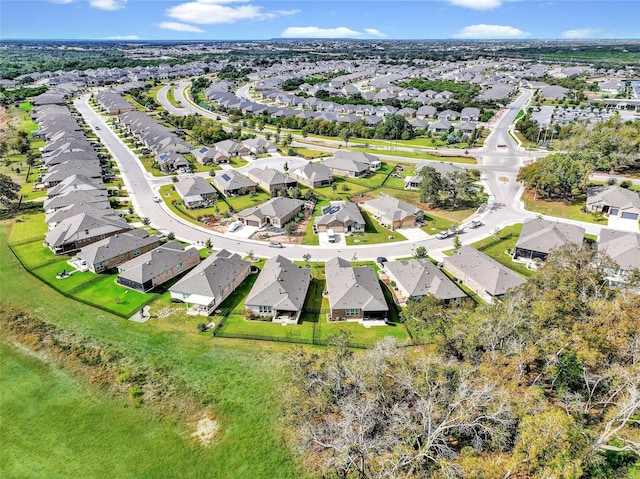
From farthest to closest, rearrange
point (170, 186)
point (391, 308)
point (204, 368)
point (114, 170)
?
point (114, 170), point (170, 186), point (391, 308), point (204, 368)

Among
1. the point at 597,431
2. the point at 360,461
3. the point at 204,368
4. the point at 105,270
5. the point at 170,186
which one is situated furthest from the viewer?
the point at 170,186

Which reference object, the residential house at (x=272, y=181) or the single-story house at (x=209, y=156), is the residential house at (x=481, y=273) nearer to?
the residential house at (x=272, y=181)

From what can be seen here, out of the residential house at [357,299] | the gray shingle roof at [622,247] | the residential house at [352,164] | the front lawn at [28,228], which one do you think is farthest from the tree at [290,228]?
the gray shingle roof at [622,247]

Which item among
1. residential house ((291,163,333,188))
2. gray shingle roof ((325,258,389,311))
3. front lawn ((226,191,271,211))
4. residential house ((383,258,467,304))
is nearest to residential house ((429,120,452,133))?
residential house ((291,163,333,188))

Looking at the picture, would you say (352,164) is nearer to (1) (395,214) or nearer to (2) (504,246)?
(1) (395,214)

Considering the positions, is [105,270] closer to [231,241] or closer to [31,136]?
[231,241]

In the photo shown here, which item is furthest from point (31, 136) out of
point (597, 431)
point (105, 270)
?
point (597, 431)

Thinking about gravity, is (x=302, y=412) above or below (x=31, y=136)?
below
